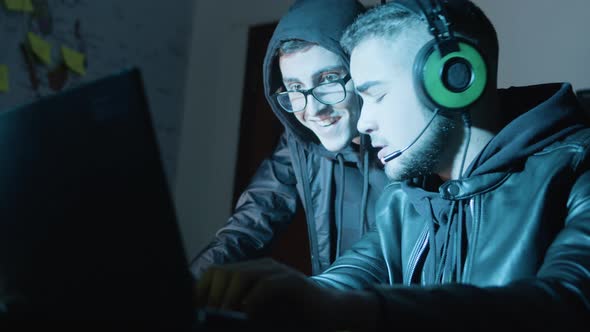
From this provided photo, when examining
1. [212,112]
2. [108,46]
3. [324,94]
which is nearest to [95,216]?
[324,94]

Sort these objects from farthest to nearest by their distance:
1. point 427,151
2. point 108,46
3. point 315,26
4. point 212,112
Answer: point 212,112, point 108,46, point 315,26, point 427,151

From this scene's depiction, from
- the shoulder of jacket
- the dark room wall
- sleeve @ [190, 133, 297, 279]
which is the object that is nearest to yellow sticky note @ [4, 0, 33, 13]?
the dark room wall

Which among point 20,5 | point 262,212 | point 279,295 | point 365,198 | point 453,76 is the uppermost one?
point 20,5

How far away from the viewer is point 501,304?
54cm

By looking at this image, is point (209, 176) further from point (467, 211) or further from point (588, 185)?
point (588, 185)

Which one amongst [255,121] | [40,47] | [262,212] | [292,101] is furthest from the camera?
[255,121]

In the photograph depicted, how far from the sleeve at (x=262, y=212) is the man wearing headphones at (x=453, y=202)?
38 centimetres

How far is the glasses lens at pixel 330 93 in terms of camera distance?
1.27m

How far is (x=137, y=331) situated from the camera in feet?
1.36

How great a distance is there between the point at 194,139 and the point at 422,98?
192cm

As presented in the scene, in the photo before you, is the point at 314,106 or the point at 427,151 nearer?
the point at 427,151

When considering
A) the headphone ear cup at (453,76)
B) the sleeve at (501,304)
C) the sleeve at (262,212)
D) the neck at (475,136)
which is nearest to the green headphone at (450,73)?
the headphone ear cup at (453,76)

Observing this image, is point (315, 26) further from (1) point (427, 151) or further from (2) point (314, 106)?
(1) point (427, 151)

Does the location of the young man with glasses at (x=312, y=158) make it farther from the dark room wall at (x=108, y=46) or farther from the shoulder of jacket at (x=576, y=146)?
the dark room wall at (x=108, y=46)
